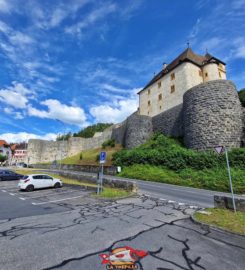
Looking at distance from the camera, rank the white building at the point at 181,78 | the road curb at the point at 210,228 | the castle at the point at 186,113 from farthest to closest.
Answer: the white building at the point at 181,78 → the castle at the point at 186,113 → the road curb at the point at 210,228

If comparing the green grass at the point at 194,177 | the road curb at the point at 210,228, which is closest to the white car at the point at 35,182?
the green grass at the point at 194,177

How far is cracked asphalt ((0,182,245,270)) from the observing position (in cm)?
388

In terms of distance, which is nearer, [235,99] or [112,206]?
[112,206]

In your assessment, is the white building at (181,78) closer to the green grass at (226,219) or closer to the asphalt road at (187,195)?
the asphalt road at (187,195)

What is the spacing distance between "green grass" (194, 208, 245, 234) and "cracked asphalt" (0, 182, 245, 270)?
39cm

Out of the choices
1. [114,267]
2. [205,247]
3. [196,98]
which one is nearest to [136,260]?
[114,267]

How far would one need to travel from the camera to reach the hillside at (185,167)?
17431mm

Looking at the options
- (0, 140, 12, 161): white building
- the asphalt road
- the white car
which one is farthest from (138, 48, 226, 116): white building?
(0, 140, 12, 161): white building

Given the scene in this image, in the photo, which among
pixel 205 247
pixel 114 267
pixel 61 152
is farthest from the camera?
pixel 61 152

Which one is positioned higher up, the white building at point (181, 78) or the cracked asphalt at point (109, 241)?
the white building at point (181, 78)

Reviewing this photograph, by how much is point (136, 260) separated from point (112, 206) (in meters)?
5.64

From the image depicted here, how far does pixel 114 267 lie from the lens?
12.0 ft

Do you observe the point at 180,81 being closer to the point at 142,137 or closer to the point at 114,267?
the point at 142,137

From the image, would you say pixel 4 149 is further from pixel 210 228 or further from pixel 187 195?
pixel 210 228
